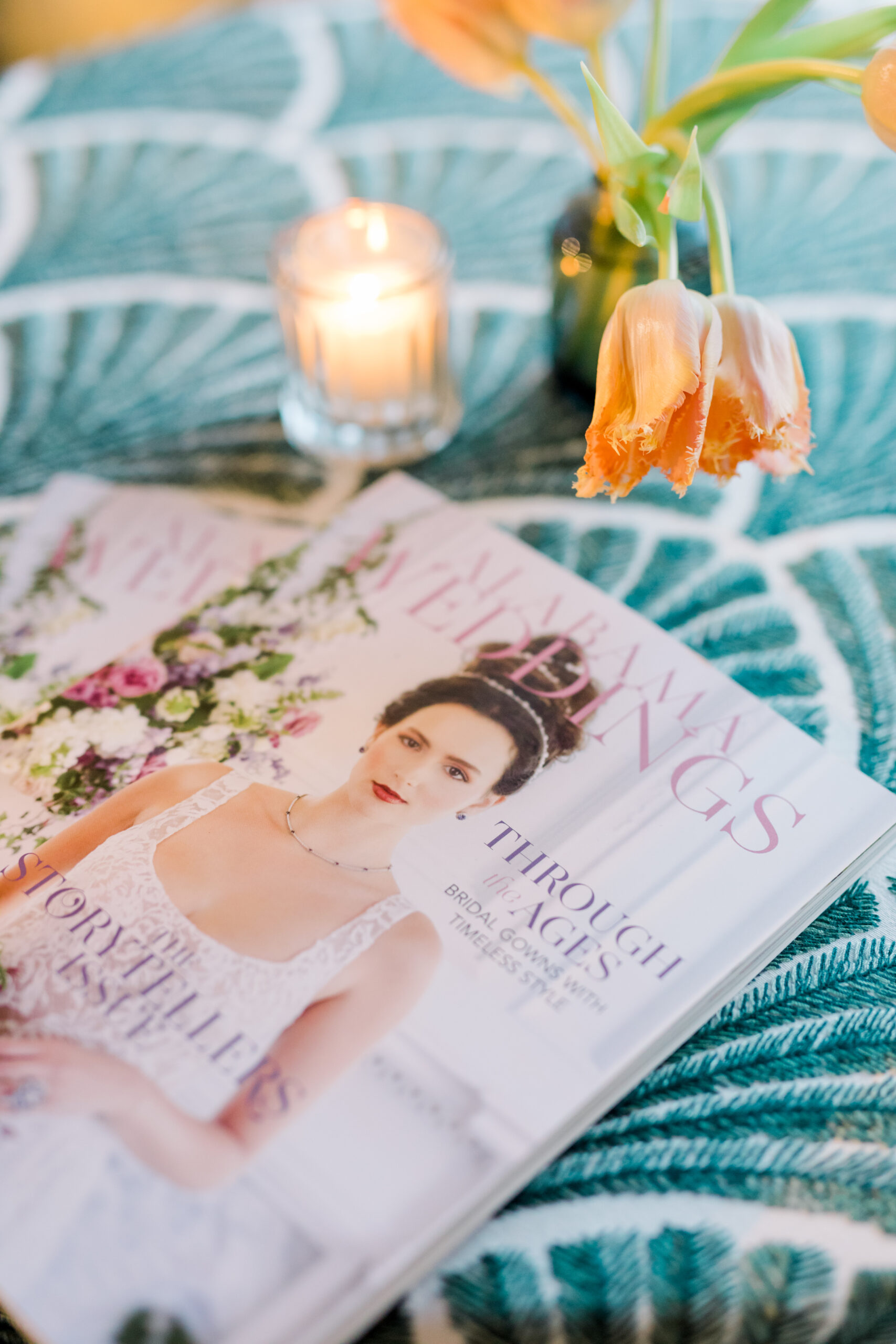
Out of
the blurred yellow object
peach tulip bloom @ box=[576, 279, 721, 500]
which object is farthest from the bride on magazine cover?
the blurred yellow object

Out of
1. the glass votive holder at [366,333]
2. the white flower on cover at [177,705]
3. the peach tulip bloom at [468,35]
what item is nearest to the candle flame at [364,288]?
the glass votive holder at [366,333]

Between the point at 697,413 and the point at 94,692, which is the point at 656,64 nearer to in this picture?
the point at 697,413

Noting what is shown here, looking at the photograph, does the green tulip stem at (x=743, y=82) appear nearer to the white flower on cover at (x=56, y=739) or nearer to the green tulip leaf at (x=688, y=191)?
the green tulip leaf at (x=688, y=191)

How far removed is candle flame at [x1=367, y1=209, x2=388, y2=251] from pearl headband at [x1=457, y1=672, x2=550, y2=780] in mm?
250

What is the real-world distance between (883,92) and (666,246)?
0.09m

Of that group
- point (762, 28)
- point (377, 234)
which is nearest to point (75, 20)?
point (377, 234)

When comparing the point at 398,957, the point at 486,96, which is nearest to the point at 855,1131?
the point at 398,957

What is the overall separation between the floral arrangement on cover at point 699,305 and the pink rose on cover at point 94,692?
0.72ft

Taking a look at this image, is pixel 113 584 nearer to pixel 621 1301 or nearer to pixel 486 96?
pixel 621 1301

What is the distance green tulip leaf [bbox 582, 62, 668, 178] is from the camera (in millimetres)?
374

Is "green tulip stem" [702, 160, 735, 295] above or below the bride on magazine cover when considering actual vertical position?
above

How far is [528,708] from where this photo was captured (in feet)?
1.36

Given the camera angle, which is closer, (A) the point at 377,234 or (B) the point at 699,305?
(B) the point at 699,305

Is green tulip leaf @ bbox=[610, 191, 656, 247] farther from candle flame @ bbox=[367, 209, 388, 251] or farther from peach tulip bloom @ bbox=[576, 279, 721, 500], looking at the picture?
candle flame @ bbox=[367, 209, 388, 251]
